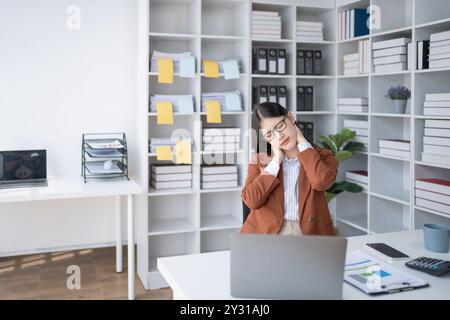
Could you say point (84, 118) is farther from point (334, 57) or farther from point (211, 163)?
point (334, 57)

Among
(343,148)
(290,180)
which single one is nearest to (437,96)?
(343,148)

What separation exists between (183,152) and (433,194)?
1.79 metres

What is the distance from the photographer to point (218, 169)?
13.4 feet

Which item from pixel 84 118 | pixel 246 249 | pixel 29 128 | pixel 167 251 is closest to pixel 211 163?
pixel 167 251

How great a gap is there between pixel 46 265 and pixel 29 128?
44.6 inches

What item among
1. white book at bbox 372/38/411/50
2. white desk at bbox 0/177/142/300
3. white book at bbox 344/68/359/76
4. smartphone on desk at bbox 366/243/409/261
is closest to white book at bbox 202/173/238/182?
white desk at bbox 0/177/142/300

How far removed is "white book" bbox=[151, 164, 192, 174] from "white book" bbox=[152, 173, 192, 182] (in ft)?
0.08

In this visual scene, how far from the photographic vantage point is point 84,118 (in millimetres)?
4375

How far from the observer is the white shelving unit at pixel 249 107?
381 cm

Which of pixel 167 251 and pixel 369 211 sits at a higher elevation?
pixel 369 211

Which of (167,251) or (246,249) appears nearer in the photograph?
(246,249)

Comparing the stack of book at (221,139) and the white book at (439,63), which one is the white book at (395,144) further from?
the stack of book at (221,139)

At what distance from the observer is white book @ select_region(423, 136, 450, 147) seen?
10.9 feet
